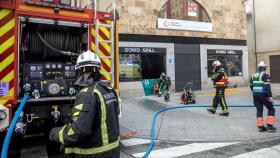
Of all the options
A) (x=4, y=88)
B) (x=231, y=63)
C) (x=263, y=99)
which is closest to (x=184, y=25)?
(x=231, y=63)

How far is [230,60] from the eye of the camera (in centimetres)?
1905

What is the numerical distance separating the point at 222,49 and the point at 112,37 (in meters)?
14.7

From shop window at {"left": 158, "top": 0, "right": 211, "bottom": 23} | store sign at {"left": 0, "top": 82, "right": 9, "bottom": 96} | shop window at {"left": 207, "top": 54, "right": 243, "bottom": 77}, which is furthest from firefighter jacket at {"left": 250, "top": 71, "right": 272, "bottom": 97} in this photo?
shop window at {"left": 207, "top": 54, "right": 243, "bottom": 77}

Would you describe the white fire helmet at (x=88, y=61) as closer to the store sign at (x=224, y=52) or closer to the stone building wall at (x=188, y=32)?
the stone building wall at (x=188, y=32)

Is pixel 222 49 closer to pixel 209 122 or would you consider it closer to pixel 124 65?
pixel 124 65

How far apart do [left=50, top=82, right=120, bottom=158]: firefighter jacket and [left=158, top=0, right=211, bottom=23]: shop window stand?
1415cm

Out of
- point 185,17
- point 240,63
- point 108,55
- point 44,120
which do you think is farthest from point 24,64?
point 240,63

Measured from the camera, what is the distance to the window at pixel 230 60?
1803cm

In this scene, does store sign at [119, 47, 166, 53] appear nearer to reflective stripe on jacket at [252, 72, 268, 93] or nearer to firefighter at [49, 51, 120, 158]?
reflective stripe on jacket at [252, 72, 268, 93]

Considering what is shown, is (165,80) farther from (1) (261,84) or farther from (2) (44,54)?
(2) (44,54)

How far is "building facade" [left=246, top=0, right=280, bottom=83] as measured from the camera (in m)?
23.1

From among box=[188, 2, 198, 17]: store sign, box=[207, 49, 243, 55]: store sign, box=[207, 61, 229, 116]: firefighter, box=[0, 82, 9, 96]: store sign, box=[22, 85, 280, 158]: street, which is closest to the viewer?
box=[0, 82, 9, 96]: store sign

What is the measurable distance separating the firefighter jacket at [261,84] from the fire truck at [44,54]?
3958mm

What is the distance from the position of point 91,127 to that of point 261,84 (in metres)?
5.82
